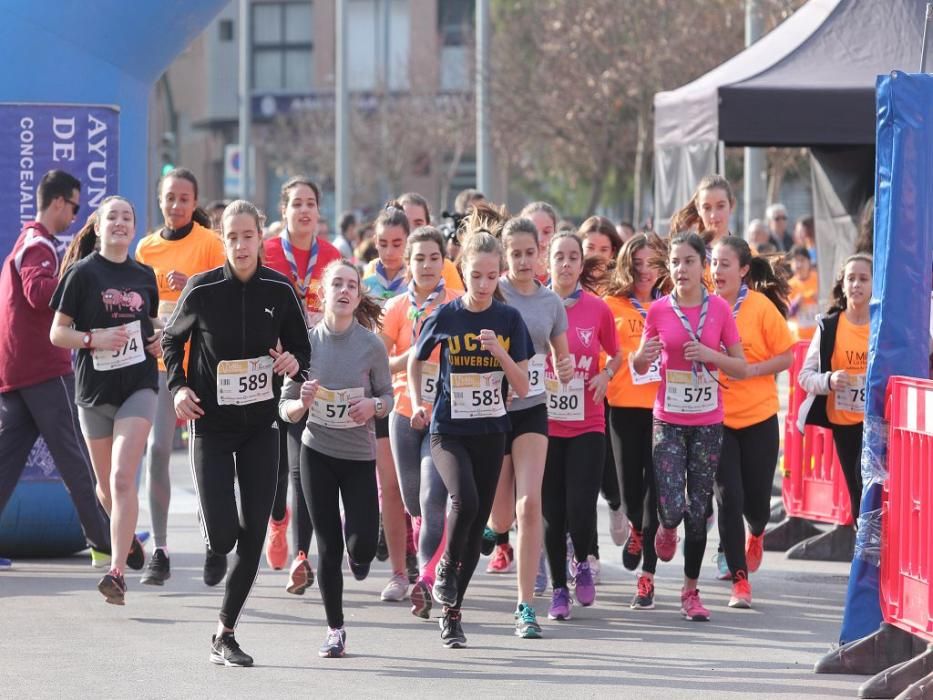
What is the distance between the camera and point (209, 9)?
11.1 metres

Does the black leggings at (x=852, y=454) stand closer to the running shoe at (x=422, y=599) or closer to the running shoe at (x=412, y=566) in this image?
the running shoe at (x=412, y=566)

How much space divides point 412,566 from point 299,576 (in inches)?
31.2

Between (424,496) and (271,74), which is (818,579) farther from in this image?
(271,74)

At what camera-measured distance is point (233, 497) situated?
7.68 m

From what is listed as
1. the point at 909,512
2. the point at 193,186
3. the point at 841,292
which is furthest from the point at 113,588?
the point at 841,292

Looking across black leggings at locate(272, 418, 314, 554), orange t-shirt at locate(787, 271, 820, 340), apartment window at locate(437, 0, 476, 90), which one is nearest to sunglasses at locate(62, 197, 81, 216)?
black leggings at locate(272, 418, 314, 554)

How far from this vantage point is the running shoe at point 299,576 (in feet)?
31.2

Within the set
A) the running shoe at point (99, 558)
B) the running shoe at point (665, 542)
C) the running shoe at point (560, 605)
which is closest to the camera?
the running shoe at point (560, 605)

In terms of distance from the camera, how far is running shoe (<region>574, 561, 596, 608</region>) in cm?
938

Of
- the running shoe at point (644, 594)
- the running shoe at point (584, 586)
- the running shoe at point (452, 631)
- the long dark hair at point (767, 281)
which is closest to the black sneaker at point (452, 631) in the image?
the running shoe at point (452, 631)

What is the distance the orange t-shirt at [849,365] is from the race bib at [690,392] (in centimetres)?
119

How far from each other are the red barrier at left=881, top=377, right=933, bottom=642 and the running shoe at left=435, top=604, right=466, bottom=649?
1872 mm

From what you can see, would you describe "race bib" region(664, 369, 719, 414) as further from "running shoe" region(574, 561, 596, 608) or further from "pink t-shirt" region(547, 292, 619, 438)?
"running shoe" region(574, 561, 596, 608)

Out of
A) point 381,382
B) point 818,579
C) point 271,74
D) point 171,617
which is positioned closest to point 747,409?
point 818,579
